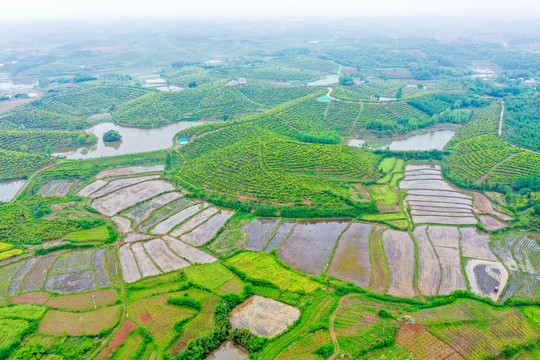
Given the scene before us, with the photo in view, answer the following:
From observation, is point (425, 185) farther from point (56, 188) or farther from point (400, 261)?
point (56, 188)

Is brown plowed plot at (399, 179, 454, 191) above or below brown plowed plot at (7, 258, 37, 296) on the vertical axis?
above

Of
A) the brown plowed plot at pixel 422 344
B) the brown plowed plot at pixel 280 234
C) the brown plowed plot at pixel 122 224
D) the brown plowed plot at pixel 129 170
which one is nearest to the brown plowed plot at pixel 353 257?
the brown plowed plot at pixel 422 344

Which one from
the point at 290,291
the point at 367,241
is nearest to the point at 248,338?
the point at 290,291

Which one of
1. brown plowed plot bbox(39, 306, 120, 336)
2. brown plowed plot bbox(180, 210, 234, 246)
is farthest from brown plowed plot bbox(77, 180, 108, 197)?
brown plowed plot bbox(39, 306, 120, 336)

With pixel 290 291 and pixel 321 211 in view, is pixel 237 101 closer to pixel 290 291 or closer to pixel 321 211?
pixel 321 211

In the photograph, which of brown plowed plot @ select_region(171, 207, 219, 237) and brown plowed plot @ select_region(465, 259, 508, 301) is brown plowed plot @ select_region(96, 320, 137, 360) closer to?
brown plowed plot @ select_region(171, 207, 219, 237)

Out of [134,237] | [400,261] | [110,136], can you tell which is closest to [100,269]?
[134,237]

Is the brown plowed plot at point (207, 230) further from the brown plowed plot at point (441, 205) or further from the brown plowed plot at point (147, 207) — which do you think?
the brown plowed plot at point (441, 205)
